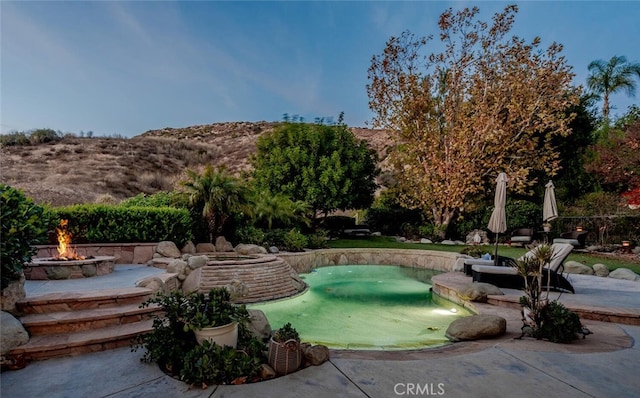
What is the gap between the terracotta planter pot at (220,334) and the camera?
3117 millimetres

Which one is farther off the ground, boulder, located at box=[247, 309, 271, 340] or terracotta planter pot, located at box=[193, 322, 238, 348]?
terracotta planter pot, located at box=[193, 322, 238, 348]

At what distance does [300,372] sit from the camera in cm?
309

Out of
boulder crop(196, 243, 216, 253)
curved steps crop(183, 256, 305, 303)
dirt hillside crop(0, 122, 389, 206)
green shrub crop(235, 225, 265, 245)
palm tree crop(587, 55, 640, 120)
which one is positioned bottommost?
curved steps crop(183, 256, 305, 303)

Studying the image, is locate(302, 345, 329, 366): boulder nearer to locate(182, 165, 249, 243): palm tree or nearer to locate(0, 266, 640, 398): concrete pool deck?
locate(0, 266, 640, 398): concrete pool deck

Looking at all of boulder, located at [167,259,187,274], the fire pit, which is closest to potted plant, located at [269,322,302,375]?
boulder, located at [167,259,187,274]

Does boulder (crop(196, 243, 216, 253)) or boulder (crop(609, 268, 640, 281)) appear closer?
boulder (crop(609, 268, 640, 281))

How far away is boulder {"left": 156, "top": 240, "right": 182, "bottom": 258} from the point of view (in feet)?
28.4

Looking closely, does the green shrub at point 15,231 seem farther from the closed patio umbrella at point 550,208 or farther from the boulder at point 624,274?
the boulder at point 624,274

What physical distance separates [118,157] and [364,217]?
66.7ft

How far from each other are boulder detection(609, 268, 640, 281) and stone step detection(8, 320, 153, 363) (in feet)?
34.7

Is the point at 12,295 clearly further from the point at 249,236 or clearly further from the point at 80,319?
the point at 249,236

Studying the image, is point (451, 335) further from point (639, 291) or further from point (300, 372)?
point (639, 291)

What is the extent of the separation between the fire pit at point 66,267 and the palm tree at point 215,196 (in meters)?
3.45

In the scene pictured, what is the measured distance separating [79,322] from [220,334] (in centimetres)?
205
